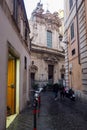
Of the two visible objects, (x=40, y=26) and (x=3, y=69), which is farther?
(x=40, y=26)

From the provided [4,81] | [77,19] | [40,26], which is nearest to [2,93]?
[4,81]

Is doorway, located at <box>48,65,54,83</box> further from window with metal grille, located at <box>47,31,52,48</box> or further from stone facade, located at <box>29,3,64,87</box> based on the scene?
window with metal grille, located at <box>47,31,52,48</box>

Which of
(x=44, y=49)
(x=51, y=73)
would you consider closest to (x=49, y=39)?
(x=44, y=49)

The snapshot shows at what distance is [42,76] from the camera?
31.9 m

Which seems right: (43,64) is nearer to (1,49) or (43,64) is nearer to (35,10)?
(35,10)

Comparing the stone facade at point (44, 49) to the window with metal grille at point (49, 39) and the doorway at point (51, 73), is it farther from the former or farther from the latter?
the window with metal grille at point (49, 39)

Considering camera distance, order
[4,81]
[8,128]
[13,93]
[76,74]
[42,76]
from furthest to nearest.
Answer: [42,76] < [76,74] < [13,93] < [8,128] < [4,81]

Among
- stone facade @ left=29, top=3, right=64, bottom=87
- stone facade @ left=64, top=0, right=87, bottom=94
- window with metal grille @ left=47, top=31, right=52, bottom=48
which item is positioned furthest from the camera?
window with metal grille @ left=47, top=31, right=52, bottom=48

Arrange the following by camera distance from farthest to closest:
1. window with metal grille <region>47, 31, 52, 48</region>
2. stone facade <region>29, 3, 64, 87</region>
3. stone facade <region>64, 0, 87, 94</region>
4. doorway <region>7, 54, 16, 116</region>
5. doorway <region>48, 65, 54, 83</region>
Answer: window with metal grille <region>47, 31, 52, 48</region> → doorway <region>48, 65, 54, 83</region> → stone facade <region>29, 3, 64, 87</region> → stone facade <region>64, 0, 87, 94</region> → doorway <region>7, 54, 16, 116</region>

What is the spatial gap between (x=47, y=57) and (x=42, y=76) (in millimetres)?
3276

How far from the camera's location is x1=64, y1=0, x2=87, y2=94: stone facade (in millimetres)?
12594

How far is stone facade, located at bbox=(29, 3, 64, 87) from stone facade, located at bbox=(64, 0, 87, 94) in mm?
13984

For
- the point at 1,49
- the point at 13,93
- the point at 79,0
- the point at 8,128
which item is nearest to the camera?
the point at 1,49

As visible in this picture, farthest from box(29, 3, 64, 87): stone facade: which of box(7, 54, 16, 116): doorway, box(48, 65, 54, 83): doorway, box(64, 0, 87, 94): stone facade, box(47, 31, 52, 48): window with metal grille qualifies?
box(7, 54, 16, 116): doorway
